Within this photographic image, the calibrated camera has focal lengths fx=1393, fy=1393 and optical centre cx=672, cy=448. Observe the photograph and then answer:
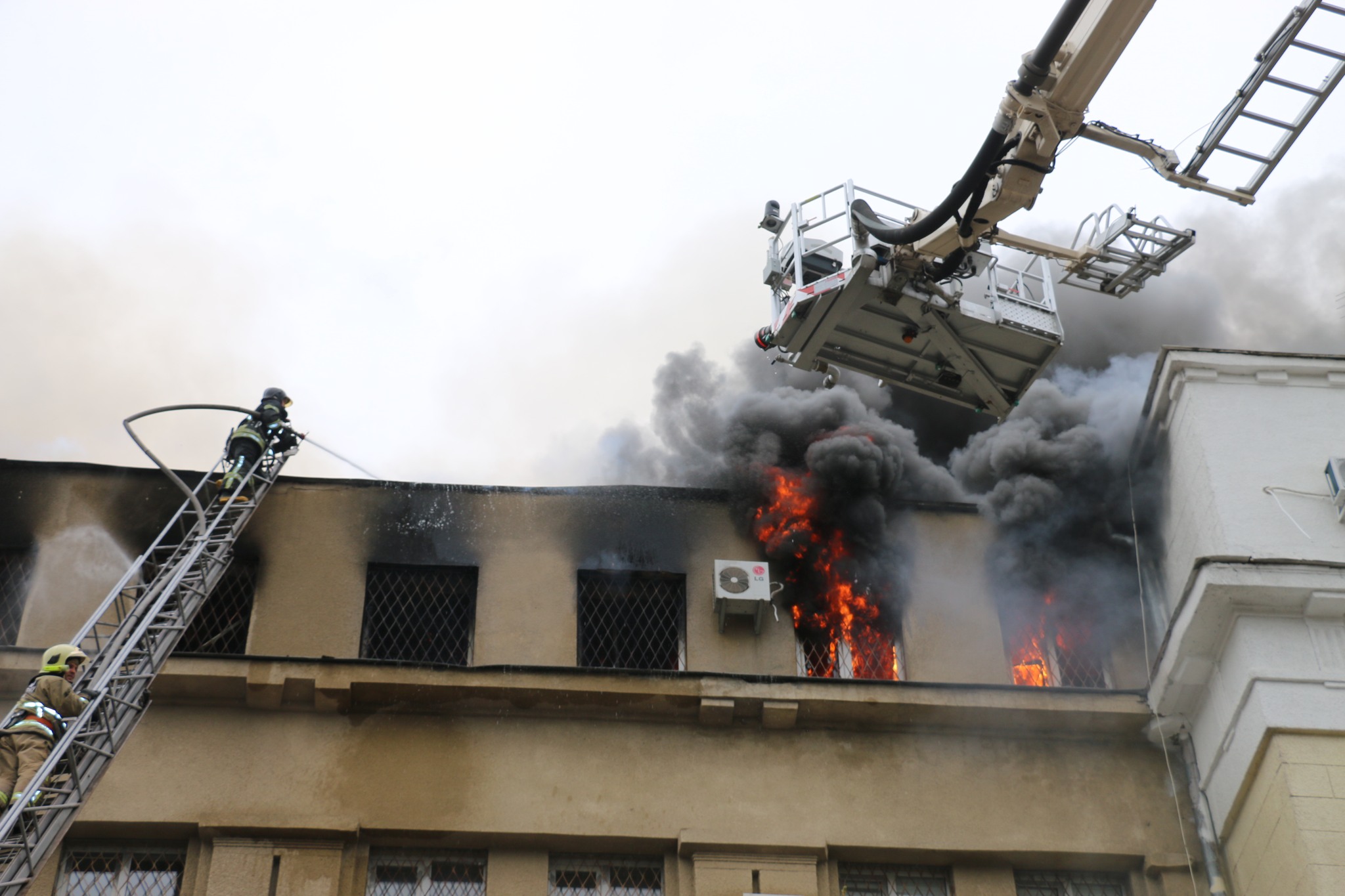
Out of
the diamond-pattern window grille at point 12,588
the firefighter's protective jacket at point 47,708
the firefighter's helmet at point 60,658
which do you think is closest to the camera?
the firefighter's protective jacket at point 47,708

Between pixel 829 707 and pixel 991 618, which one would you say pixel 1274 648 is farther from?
pixel 829 707

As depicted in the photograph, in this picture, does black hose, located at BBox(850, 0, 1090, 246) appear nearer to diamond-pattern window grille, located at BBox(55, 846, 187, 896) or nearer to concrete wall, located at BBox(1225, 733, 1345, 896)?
concrete wall, located at BBox(1225, 733, 1345, 896)

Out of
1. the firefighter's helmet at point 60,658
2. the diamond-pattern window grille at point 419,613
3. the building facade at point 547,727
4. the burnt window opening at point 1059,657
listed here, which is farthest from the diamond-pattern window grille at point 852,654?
the firefighter's helmet at point 60,658

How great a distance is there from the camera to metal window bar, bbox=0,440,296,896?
9328 millimetres

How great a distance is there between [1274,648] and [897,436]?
5380 mm

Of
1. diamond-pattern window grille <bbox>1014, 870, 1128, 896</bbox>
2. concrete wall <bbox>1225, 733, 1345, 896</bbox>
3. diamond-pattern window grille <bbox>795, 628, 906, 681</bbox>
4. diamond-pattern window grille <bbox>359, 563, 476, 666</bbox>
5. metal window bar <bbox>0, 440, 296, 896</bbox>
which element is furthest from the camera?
diamond-pattern window grille <bbox>795, 628, 906, 681</bbox>

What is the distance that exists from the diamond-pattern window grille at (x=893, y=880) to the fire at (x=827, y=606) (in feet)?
6.18

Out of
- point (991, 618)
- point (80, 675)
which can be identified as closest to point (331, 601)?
point (80, 675)

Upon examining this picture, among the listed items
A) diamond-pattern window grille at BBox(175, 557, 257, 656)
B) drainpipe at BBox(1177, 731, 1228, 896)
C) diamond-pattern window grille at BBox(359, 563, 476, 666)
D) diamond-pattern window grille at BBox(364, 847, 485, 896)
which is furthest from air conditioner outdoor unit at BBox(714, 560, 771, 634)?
diamond-pattern window grille at BBox(175, 557, 257, 656)

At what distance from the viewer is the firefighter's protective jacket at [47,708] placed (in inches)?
379

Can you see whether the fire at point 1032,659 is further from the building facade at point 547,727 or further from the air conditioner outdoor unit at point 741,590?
the air conditioner outdoor unit at point 741,590

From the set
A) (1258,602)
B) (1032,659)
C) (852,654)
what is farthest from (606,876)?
(1258,602)

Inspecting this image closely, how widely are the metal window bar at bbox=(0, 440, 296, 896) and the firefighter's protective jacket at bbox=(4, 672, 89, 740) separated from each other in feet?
0.29

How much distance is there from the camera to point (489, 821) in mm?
12477
